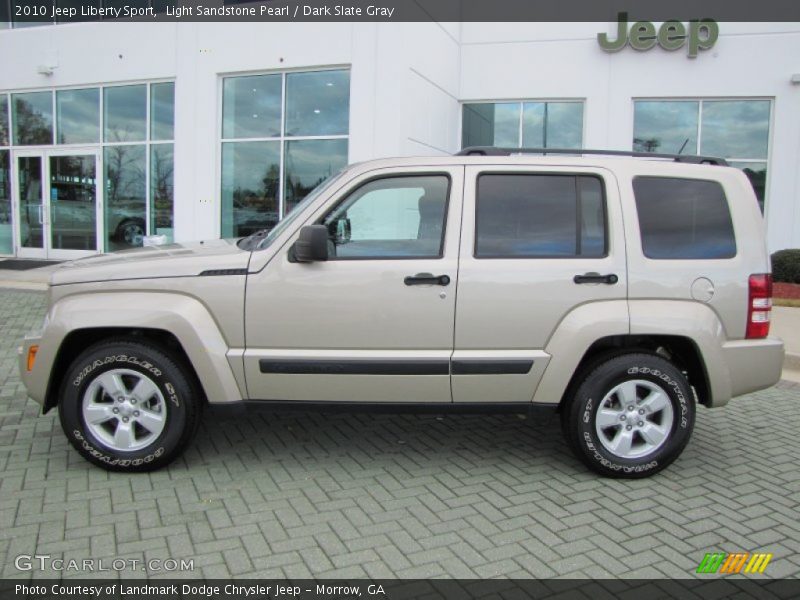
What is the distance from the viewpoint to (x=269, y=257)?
3914 millimetres

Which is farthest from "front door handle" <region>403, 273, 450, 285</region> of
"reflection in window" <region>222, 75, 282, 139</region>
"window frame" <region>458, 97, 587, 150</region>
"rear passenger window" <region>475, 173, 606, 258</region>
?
"window frame" <region>458, 97, 587, 150</region>

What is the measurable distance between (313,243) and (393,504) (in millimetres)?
1544

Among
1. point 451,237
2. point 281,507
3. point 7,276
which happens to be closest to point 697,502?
point 451,237

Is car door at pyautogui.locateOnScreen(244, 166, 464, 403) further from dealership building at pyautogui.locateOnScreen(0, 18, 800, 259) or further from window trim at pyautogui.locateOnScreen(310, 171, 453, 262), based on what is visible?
dealership building at pyautogui.locateOnScreen(0, 18, 800, 259)

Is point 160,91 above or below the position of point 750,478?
above

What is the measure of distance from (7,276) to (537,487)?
41.6 ft

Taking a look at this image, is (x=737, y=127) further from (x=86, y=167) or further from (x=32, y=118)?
(x=32, y=118)

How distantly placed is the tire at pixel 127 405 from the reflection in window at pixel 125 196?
1197 centimetres

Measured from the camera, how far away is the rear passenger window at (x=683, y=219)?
4.02 meters

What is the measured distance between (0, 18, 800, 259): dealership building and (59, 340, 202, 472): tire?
336 inches

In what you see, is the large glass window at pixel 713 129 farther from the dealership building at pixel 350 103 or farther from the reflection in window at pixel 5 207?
the reflection in window at pixel 5 207

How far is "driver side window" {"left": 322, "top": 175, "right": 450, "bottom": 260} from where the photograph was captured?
13.1 ft

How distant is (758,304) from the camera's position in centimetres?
401

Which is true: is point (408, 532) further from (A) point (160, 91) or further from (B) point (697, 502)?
(A) point (160, 91)
